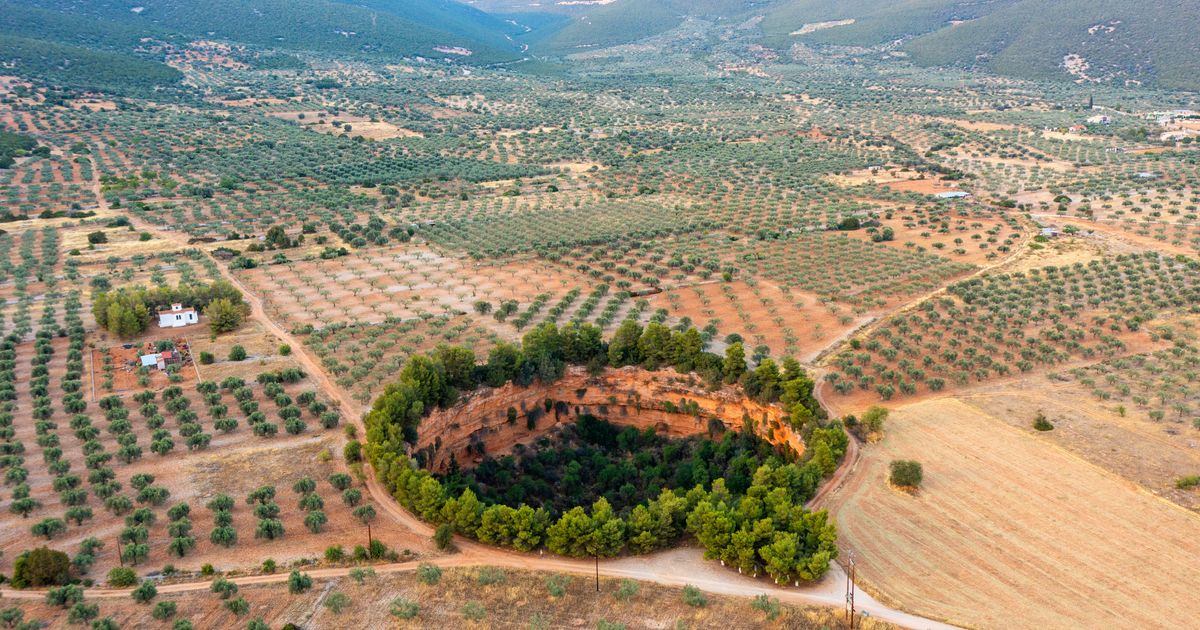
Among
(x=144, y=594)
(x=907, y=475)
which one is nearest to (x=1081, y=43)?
(x=907, y=475)

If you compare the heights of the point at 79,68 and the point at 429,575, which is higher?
the point at 79,68

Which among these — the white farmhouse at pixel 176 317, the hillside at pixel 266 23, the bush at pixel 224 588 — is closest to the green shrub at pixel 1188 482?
the bush at pixel 224 588

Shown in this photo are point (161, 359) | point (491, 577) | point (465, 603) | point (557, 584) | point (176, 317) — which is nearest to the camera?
point (465, 603)

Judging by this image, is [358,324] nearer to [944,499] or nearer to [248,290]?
[248,290]

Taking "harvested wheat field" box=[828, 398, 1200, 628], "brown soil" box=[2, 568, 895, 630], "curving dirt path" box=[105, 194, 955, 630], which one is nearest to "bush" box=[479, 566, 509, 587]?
"brown soil" box=[2, 568, 895, 630]

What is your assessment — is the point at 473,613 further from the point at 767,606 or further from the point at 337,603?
the point at 767,606

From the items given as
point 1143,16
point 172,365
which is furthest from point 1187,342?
point 1143,16
